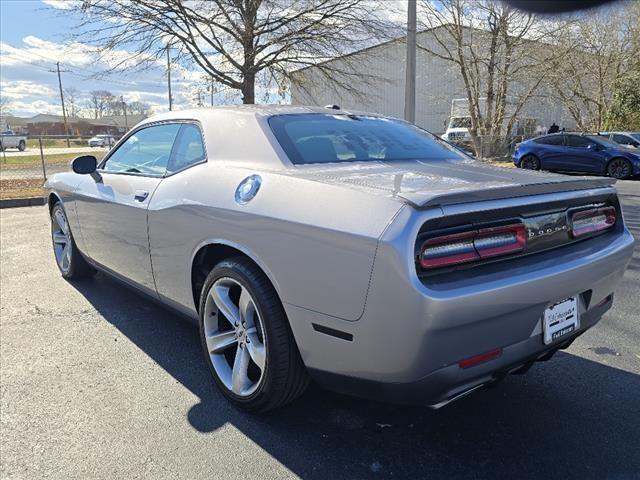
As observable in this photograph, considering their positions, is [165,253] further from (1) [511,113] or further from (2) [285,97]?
(1) [511,113]

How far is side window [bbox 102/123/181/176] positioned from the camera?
331 cm

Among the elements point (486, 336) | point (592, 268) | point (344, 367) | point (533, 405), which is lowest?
point (533, 405)

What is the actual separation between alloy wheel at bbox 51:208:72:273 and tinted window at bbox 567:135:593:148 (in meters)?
14.7

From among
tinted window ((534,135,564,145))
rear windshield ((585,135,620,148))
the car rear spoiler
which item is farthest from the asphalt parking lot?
tinted window ((534,135,564,145))

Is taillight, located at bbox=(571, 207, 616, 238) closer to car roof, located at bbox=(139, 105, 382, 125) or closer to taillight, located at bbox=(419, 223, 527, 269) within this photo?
taillight, located at bbox=(419, 223, 527, 269)

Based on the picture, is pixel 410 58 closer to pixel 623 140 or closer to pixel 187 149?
pixel 187 149

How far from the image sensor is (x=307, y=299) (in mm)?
2020

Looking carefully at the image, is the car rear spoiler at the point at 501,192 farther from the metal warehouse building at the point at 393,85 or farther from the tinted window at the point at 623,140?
the tinted window at the point at 623,140

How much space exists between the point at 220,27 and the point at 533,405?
12303 mm

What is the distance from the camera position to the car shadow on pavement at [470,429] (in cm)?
213

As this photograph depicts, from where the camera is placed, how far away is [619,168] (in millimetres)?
14211

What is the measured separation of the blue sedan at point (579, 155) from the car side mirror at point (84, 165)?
47.1 ft

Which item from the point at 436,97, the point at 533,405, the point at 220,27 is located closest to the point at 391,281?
the point at 533,405

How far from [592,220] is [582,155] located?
1412 cm
